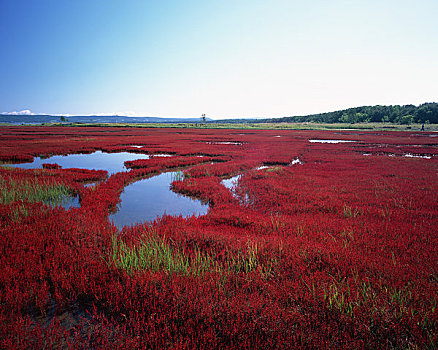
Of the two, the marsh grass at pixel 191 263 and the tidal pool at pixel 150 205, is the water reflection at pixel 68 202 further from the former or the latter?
the marsh grass at pixel 191 263

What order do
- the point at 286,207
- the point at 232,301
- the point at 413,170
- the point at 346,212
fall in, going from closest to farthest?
the point at 232,301
the point at 346,212
the point at 286,207
the point at 413,170

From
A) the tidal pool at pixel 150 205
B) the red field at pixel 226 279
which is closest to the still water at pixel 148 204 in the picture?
the tidal pool at pixel 150 205

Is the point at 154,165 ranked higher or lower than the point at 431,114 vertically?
lower

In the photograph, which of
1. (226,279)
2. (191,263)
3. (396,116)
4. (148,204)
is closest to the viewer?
(226,279)

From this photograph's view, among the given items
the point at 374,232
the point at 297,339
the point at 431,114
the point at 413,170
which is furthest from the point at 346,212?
the point at 431,114

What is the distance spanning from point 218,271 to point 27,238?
15.0 feet

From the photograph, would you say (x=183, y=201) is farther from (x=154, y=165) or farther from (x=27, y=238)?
(x=154, y=165)

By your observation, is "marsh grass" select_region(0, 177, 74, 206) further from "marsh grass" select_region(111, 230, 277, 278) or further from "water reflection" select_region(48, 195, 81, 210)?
"marsh grass" select_region(111, 230, 277, 278)

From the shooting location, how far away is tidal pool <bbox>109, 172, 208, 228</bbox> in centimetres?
876

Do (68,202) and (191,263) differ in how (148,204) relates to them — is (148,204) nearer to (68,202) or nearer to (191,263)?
(68,202)

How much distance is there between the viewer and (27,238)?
5.67 m

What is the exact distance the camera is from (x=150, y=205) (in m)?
10.1

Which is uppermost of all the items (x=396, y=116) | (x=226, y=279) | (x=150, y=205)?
(x=396, y=116)

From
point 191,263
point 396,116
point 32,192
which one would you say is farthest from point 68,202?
point 396,116
